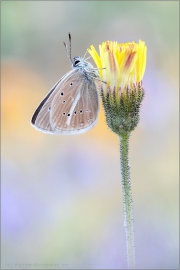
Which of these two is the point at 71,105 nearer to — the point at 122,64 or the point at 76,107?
the point at 76,107

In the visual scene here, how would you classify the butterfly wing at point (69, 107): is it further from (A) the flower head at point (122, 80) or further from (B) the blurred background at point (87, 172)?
(B) the blurred background at point (87, 172)

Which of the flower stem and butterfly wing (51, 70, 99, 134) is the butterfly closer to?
butterfly wing (51, 70, 99, 134)

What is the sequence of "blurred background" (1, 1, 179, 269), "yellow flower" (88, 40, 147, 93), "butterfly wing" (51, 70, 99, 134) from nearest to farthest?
"yellow flower" (88, 40, 147, 93), "butterfly wing" (51, 70, 99, 134), "blurred background" (1, 1, 179, 269)

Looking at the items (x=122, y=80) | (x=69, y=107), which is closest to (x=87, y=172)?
(x=69, y=107)

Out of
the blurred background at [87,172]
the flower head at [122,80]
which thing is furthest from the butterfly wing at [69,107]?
the blurred background at [87,172]

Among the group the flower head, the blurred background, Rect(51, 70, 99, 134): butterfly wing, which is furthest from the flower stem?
the blurred background

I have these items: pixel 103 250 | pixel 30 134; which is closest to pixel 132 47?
pixel 103 250
